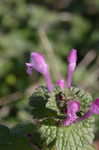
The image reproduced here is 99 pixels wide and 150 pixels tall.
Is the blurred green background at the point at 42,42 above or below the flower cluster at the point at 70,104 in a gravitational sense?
above

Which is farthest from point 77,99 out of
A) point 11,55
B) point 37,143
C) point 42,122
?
point 11,55

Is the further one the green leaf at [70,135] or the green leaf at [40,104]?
the green leaf at [40,104]

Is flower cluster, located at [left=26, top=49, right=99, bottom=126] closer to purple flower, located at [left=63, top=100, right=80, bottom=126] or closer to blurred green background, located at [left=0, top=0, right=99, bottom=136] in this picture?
purple flower, located at [left=63, top=100, right=80, bottom=126]

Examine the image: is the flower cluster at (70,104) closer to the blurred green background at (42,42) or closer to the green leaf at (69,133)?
the green leaf at (69,133)

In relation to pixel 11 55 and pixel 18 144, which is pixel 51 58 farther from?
pixel 18 144

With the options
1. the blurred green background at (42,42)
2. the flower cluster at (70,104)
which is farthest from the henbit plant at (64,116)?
the blurred green background at (42,42)

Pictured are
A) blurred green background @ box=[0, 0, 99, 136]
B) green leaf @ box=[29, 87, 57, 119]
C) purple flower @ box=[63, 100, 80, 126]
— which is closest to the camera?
purple flower @ box=[63, 100, 80, 126]

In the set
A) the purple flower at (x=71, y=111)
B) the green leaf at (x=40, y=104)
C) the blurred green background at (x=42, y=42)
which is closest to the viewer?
the purple flower at (x=71, y=111)

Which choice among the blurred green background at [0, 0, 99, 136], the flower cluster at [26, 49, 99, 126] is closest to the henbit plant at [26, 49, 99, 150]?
the flower cluster at [26, 49, 99, 126]
